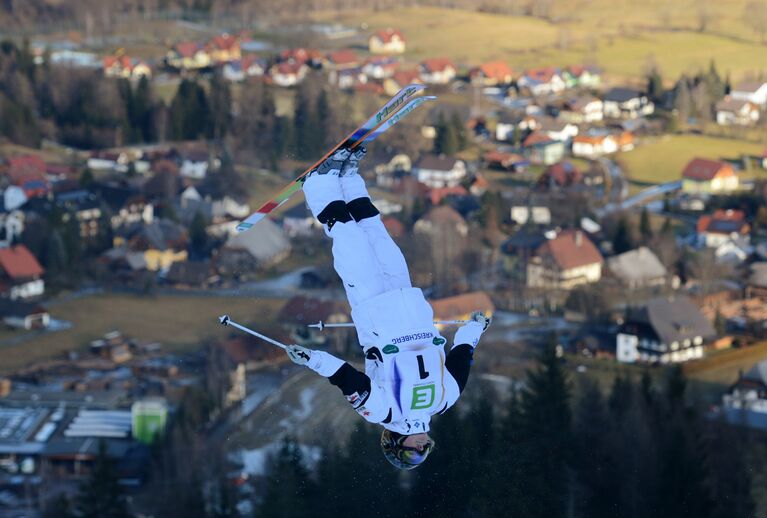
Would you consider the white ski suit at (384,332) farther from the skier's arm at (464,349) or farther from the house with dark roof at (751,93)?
the house with dark roof at (751,93)

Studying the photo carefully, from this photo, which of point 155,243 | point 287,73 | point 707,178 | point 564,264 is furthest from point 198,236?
point 287,73

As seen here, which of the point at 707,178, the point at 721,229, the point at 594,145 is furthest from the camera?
the point at 594,145

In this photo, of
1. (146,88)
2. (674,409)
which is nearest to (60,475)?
(674,409)

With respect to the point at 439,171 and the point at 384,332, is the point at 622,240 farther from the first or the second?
the point at 384,332

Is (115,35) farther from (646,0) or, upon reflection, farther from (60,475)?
(60,475)

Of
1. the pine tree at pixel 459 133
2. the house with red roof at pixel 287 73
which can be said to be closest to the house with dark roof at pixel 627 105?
the pine tree at pixel 459 133
